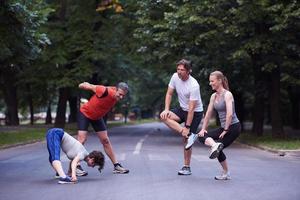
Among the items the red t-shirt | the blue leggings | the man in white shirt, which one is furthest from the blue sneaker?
the man in white shirt

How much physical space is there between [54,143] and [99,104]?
115 cm

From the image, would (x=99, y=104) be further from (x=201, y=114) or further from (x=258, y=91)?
(x=258, y=91)

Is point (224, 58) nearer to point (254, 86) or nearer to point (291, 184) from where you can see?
point (254, 86)

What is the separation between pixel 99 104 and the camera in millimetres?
10898

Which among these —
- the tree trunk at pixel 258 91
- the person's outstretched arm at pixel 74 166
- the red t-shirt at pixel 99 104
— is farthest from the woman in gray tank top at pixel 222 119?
the tree trunk at pixel 258 91

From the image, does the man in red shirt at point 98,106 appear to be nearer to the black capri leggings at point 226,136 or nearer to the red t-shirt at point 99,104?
the red t-shirt at point 99,104

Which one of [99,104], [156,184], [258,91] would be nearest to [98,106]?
[99,104]

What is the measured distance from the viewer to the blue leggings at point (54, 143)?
10148 millimetres

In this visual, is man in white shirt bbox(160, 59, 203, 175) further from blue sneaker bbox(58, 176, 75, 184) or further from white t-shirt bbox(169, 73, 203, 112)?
blue sneaker bbox(58, 176, 75, 184)

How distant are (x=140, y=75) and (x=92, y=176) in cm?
3241

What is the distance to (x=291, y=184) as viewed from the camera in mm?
10289

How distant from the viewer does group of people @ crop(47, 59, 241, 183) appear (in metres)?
10.2

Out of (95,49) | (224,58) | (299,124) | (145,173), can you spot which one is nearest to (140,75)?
(95,49)

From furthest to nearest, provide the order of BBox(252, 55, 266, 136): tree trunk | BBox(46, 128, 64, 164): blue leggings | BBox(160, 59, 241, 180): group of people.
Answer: BBox(252, 55, 266, 136): tree trunk → BBox(160, 59, 241, 180): group of people → BBox(46, 128, 64, 164): blue leggings
